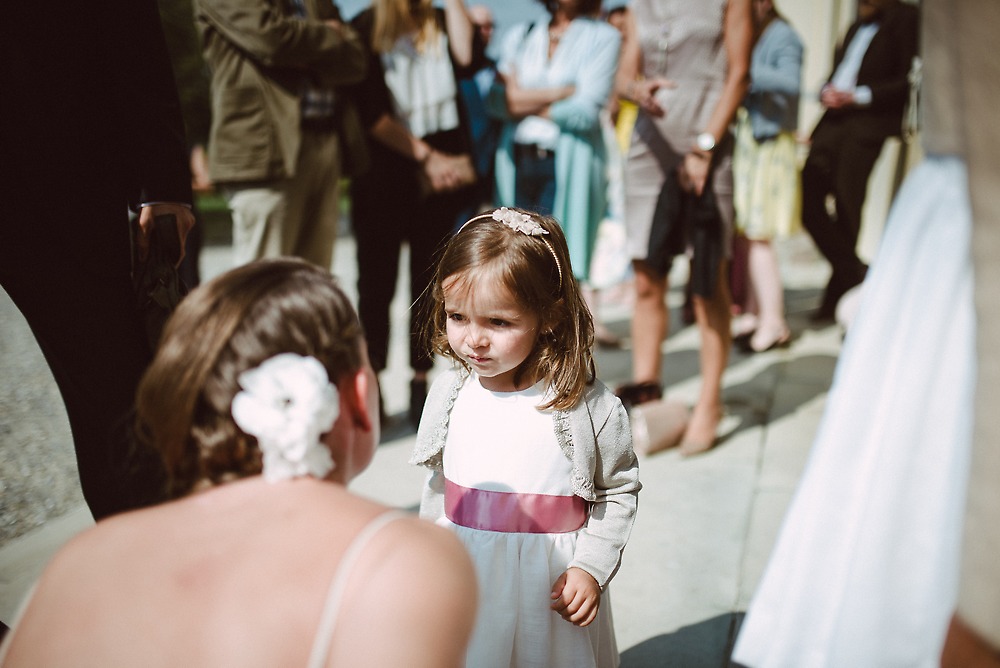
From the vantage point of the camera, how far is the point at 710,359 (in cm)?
368

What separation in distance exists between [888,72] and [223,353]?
4.89 meters

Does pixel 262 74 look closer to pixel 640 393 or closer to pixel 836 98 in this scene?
pixel 640 393

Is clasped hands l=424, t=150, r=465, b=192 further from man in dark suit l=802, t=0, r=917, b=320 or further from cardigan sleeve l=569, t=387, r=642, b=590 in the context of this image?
man in dark suit l=802, t=0, r=917, b=320

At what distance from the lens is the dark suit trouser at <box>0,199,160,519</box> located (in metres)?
1.99

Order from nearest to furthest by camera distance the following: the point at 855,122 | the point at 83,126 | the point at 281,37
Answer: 1. the point at 83,126
2. the point at 281,37
3. the point at 855,122

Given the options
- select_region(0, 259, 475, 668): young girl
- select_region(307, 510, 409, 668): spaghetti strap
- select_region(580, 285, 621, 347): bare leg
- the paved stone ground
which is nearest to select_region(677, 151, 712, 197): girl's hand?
the paved stone ground

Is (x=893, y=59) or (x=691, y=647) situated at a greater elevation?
(x=893, y=59)

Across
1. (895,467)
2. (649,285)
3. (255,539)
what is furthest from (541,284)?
(649,285)

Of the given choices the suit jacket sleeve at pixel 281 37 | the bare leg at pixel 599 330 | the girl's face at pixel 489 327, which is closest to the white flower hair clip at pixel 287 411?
the girl's face at pixel 489 327

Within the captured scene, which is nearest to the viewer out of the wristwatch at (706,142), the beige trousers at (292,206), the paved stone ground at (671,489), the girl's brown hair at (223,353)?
the girl's brown hair at (223,353)

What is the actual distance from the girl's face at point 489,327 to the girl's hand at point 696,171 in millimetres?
1880

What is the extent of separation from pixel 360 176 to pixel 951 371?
9.30ft

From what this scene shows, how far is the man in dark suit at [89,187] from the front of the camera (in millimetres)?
1969

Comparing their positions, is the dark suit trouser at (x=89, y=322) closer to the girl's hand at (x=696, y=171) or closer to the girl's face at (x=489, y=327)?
the girl's face at (x=489, y=327)
